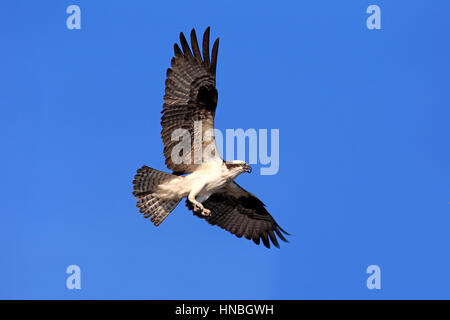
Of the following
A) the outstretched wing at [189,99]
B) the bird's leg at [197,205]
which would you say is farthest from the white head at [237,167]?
the bird's leg at [197,205]

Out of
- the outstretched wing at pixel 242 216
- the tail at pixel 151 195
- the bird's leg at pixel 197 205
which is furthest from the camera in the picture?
the outstretched wing at pixel 242 216

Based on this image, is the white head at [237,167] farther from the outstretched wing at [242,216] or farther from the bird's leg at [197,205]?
the outstretched wing at [242,216]

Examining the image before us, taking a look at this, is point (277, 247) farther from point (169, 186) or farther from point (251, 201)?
point (169, 186)

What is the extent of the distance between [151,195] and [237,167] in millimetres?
1666

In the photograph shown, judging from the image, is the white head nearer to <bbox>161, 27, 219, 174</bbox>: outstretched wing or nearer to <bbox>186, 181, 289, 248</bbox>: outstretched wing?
<bbox>161, 27, 219, 174</bbox>: outstretched wing

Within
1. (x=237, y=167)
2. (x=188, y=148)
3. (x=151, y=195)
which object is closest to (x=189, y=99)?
(x=188, y=148)

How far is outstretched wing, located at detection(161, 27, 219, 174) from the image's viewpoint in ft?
44.4

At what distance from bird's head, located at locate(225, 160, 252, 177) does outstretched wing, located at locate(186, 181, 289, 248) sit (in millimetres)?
1338

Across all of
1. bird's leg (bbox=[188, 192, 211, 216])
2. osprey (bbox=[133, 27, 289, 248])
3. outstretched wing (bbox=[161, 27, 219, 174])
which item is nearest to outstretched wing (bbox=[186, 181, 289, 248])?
osprey (bbox=[133, 27, 289, 248])

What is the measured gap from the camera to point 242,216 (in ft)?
50.0

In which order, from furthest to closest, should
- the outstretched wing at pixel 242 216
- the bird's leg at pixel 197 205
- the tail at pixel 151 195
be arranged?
the outstretched wing at pixel 242 216 → the tail at pixel 151 195 → the bird's leg at pixel 197 205

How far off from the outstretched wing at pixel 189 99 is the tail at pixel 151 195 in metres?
0.38

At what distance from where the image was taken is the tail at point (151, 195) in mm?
13625
